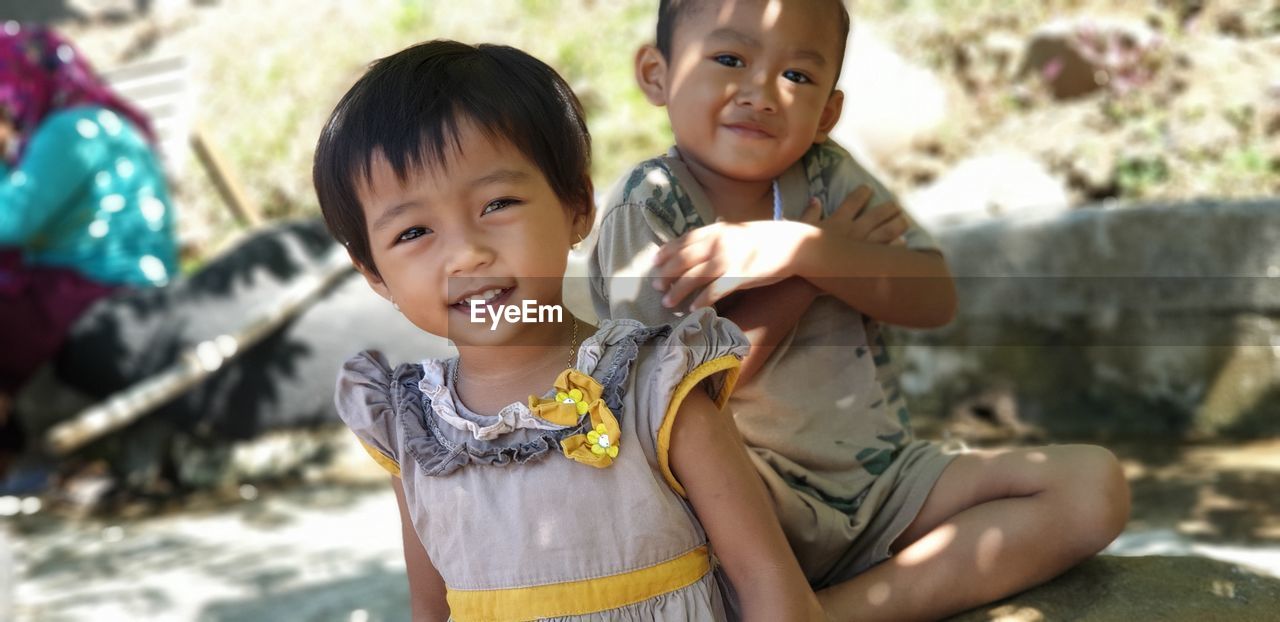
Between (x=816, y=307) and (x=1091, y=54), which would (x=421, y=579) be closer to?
(x=816, y=307)

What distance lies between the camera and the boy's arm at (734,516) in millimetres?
1738

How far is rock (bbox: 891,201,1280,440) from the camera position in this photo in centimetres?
480

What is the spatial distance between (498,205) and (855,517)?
0.85m

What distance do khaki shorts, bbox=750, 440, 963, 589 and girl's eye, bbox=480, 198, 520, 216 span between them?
61cm

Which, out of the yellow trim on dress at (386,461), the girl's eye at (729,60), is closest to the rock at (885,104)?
the girl's eye at (729,60)

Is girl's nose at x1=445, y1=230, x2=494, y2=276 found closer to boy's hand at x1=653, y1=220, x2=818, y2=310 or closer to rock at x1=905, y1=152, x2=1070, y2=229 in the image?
boy's hand at x1=653, y1=220, x2=818, y2=310

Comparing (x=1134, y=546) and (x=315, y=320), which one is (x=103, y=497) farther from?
(x=1134, y=546)

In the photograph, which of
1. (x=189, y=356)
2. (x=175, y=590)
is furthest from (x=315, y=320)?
(x=175, y=590)

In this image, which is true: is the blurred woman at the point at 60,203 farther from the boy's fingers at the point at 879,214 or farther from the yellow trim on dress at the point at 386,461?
the boy's fingers at the point at 879,214

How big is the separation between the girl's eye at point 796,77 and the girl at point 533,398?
49 cm

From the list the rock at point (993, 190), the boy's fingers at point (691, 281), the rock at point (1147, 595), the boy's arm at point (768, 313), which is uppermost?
the rock at point (993, 190)

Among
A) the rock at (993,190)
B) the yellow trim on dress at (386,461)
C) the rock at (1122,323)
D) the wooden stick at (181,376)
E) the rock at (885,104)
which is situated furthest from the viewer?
the rock at (885,104)

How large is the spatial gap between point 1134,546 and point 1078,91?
454 cm

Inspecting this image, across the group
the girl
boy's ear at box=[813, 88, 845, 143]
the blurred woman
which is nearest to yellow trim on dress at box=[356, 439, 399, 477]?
the girl
